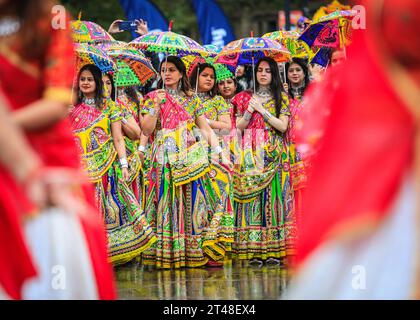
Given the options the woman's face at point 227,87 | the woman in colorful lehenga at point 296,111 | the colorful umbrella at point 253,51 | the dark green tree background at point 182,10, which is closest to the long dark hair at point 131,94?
the woman's face at point 227,87

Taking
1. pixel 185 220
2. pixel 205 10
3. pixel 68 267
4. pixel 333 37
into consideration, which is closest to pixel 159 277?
pixel 185 220

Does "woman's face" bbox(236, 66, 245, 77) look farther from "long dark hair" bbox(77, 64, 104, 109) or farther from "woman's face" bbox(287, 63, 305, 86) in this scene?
"long dark hair" bbox(77, 64, 104, 109)

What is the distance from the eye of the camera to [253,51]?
1272cm

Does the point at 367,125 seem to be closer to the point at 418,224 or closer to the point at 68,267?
the point at 418,224

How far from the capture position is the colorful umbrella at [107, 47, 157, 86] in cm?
1280

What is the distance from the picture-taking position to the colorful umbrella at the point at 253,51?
1234 centimetres

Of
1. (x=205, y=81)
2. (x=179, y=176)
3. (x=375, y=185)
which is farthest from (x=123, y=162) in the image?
(x=375, y=185)

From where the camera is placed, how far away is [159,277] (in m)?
10.8

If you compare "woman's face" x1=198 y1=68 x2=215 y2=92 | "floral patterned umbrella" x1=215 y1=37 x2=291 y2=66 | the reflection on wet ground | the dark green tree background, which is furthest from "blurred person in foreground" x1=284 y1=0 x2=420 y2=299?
A: the dark green tree background

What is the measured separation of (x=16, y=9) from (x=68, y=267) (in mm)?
851

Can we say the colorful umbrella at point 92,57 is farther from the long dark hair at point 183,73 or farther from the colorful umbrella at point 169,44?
the long dark hair at point 183,73

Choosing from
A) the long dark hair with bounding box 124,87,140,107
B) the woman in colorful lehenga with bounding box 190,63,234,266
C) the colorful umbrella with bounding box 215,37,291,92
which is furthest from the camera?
the long dark hair with bounding box 124,87,140,107

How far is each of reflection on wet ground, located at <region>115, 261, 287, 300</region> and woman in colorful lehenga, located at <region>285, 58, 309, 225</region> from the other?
3.53 feet

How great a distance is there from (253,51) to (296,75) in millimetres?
924
